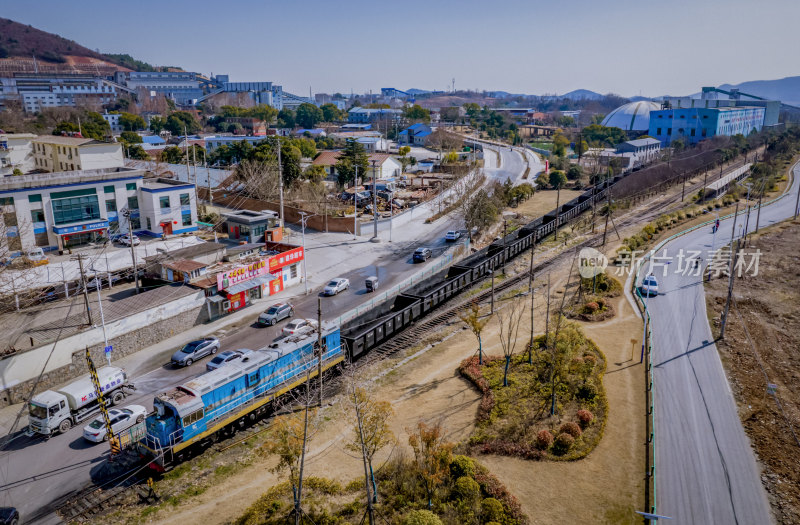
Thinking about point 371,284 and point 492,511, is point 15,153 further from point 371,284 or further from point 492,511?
point 492,511

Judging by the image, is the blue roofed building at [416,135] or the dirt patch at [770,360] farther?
the blue roofed building at [416,135]

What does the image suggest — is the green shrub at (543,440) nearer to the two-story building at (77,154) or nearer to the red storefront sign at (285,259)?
the red storefront sign at (285,259)

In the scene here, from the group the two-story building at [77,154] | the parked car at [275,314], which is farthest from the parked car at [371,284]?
the two-story building at [77,154]

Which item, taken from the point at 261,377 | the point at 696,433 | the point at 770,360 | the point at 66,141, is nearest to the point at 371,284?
the point at 261,377

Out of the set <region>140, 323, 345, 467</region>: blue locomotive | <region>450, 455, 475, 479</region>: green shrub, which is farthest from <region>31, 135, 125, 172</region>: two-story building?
<region>450, 455, 475, 479</region>: green shrub

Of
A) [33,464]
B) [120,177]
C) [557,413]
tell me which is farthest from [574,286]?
[120,177]

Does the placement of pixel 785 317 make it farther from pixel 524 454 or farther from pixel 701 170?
pixel 701 170

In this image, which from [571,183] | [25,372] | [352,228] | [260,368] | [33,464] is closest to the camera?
[33,464]
